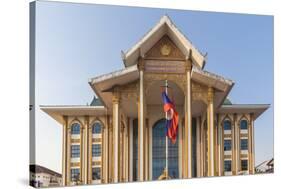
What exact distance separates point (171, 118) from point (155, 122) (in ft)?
1.20

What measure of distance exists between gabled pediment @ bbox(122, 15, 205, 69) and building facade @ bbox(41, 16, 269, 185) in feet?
0.07

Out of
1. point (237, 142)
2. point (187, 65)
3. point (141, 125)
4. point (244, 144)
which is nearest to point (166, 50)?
point (187, 65)

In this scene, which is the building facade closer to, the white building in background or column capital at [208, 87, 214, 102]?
column capital at [208, 87, 214, 102]

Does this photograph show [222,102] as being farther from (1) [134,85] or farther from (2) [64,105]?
(2) [64,105]

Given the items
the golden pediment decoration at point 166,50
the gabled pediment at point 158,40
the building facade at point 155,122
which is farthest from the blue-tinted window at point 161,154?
the gabled pediment at point 158,40

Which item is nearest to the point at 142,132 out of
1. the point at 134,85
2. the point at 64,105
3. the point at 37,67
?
the point at 134,85

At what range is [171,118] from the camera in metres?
14.2

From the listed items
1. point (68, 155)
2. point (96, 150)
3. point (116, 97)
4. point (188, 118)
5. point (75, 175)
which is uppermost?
point (116, 97)

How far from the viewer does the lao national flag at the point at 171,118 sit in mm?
14117

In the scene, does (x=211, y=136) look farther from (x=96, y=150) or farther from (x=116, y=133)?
(x=96, y=150)

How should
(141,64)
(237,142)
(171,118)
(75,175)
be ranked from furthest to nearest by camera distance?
(237,142) → (171,118) → (141,64) → (75,175)

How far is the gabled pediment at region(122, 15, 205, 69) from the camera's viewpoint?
44.5 ft

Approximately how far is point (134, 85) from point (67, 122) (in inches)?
64.8

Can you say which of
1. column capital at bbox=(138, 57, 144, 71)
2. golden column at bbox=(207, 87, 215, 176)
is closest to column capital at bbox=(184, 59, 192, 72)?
golden column at bbox=(207, 87, 215, 176)
